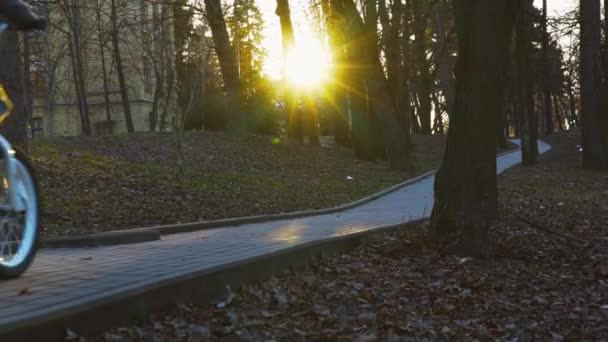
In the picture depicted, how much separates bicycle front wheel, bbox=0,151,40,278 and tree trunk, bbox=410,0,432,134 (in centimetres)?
2711

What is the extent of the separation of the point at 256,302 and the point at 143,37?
29408 mm

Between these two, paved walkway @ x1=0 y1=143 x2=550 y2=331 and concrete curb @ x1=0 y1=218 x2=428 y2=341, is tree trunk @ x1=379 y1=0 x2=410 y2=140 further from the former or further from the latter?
concrete curb @ x1=0 y1=218 x2=428 y2=341

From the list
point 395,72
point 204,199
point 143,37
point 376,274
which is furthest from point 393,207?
point 143,37

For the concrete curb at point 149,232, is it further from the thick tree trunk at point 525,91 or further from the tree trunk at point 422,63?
the tree trunk at point 422,63

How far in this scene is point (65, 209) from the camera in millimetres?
10781

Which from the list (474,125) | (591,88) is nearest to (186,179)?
(474,125)

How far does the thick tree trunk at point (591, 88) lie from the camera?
24.1 metres

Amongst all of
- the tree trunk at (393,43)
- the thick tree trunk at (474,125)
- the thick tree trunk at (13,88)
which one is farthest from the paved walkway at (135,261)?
the tree trunk at (393,43)

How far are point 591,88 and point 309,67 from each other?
44.7ft

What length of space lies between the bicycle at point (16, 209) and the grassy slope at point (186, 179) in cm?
406

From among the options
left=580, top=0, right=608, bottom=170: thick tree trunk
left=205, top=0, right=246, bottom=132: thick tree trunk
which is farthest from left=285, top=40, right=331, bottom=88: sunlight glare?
left=580, top=0, right=608, bottom=170: thick tree trunk

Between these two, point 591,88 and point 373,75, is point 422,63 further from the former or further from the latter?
point 373,75

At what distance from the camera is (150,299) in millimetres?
4344

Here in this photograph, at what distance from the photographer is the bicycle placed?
4.82 m
